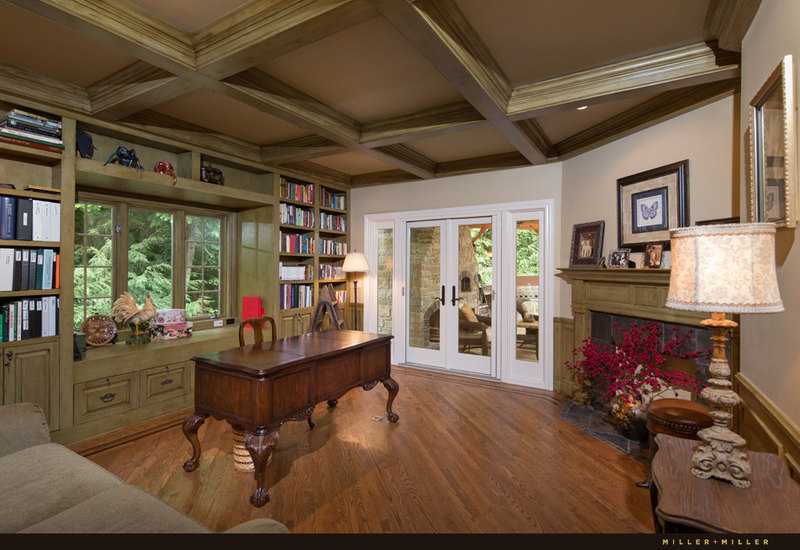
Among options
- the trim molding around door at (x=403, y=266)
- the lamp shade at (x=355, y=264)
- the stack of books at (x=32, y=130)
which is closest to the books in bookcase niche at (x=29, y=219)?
the stack of books at (x=32, y=130)

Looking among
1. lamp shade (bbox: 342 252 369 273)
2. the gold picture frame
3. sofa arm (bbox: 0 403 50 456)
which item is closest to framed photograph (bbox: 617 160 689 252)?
the gold picture frame

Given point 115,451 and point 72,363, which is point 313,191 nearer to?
point 72,363

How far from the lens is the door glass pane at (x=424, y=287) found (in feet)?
17.0

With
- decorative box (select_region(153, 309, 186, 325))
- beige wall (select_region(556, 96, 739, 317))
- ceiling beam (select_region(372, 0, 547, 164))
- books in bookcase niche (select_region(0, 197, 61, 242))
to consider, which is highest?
ceiling beam (select_region(372, 0, 547, 164))

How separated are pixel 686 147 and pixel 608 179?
0.74 meters

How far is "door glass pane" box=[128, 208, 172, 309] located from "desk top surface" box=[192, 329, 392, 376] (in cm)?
165

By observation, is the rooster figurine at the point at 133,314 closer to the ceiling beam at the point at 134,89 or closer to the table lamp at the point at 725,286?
the ceiling beam at the point at 134,89

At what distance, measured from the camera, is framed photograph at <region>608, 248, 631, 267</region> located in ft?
11.2

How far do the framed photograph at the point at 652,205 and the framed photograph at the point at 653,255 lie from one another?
0.05 m

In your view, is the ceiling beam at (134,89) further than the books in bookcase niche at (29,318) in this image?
No

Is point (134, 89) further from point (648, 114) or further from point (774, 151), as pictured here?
point (648, 114)

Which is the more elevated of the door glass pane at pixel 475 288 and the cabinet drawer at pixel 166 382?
the door glass pane at pixel 475 288

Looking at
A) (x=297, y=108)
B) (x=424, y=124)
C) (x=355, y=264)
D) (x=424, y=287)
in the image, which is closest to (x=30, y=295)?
(x=297, y=108)

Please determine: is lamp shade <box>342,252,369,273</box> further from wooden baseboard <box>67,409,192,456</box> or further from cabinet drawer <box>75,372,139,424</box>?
cabinet drawer <box>75,372,139,424</box>
